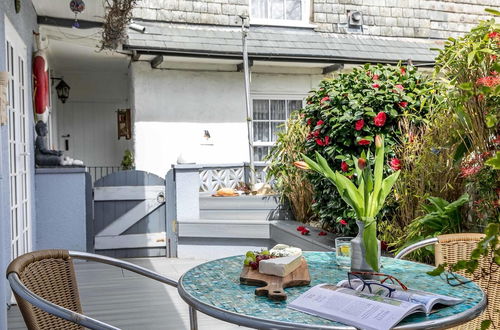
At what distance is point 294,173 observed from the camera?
22.0 feet

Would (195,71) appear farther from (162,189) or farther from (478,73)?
(478,73)

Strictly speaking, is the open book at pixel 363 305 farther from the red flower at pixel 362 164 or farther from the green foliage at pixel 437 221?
the green foliage at pixel 437 221

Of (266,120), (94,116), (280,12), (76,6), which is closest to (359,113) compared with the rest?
(76,6)

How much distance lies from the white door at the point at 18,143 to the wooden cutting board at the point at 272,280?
3.41 meters

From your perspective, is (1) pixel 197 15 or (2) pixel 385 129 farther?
(1) pixel 197 15

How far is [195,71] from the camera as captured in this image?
9.20 metres

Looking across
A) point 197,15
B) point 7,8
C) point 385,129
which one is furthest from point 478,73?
point 197,15

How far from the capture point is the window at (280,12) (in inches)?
397

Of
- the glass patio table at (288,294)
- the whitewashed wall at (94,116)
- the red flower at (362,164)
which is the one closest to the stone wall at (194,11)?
the whitewashed wall at (94,116)

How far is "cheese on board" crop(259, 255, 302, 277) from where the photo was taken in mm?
1956

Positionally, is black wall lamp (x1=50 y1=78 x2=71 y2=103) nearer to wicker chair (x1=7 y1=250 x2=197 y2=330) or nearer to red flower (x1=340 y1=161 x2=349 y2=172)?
red flower (x1=340 y1=161 x2=349 y2=172)

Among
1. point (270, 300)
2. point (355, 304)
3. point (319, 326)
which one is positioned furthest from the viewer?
point (270, 300)

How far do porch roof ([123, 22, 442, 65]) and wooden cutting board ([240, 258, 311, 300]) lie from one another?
674cm

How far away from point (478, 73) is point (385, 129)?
1.29 meters
